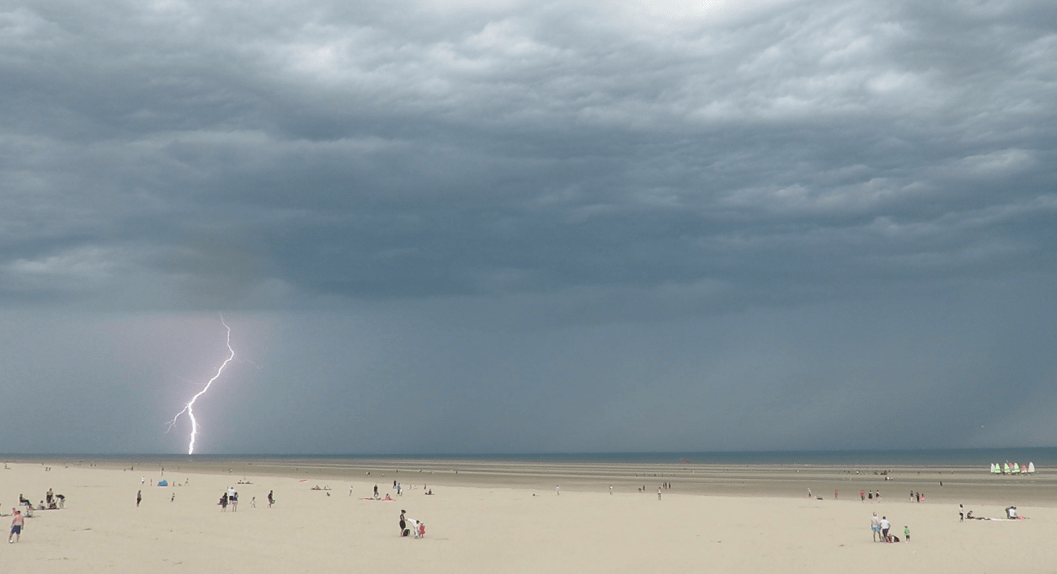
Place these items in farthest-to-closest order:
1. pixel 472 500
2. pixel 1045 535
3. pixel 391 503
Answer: pixel 472 500, pixel 391 503, pixel 1045 535

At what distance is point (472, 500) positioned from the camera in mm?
64500

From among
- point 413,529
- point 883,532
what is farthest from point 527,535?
point 883,532

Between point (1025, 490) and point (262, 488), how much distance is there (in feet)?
246

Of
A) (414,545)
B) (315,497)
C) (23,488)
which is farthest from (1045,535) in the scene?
(23,488)

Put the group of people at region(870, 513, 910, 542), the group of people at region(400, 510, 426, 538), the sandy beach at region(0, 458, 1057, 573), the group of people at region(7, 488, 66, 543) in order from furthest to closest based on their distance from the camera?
the group of people at region(400, 510, 426, 538) → the group of people at region(870, 513, 910, 542) → the group of people at region(7, 488, 66, 543) → the sandy beach at region(0, 458, 1057, 573)

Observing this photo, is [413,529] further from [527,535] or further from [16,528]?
[16,528]

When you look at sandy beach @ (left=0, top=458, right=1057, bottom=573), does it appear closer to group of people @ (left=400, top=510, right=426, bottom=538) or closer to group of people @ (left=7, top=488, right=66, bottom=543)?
group of people @ (left=400, top=510, right=426, bottom=538)

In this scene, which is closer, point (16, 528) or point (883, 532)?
point (16, 528)

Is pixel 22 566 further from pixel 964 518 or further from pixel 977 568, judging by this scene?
pixel 964 518

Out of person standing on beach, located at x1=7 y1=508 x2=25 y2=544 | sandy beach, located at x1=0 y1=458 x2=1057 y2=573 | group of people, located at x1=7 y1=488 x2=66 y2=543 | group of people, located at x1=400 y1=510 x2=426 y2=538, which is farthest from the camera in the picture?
group of people, located at x1=400 y1=510 x2=426 y2=538

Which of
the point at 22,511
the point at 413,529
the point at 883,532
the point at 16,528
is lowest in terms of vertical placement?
the point at 16,528

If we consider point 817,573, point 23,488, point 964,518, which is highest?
point 23,488

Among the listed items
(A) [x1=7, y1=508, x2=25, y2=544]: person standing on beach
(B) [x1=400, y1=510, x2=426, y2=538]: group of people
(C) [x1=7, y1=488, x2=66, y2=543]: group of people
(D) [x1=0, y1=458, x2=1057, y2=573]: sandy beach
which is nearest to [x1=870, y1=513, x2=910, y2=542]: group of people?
(D) [x1=0, y1=458, x2=1057, y2=573]: sandy beach

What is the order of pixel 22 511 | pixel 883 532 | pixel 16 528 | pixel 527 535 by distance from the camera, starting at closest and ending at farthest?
pixel 16 528
pixel 883 532
pixel 527 535
pixel 22 511
